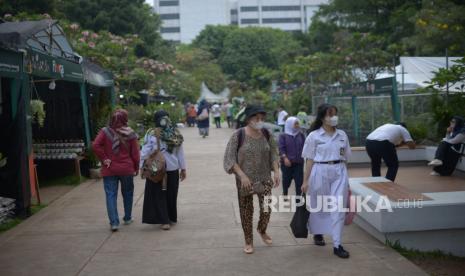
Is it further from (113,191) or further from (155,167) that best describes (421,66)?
(113,191)

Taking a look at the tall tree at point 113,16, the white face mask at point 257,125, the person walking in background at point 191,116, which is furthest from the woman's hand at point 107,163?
the person walking in background at point 191,116

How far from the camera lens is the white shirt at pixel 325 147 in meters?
5.83

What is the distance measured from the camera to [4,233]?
7148mm

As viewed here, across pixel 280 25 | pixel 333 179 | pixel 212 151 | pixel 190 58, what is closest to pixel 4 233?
pixel 333 179

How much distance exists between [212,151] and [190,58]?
4391cm

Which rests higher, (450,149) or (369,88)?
(369,88)

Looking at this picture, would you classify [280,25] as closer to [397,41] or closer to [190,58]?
[190,58]

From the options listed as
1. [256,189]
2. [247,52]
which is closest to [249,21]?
[247,52]

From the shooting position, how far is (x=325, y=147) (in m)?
5.84

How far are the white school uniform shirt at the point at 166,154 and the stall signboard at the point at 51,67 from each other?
217cm

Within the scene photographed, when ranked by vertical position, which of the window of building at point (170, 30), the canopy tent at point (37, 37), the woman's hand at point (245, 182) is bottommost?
the woman's hand at point (245, 182)

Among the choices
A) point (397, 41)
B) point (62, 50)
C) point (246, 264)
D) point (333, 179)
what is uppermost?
point (397, 41)

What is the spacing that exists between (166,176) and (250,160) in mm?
1751

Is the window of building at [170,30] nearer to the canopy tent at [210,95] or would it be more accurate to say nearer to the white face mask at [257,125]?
the canopy tent at [210,95]
